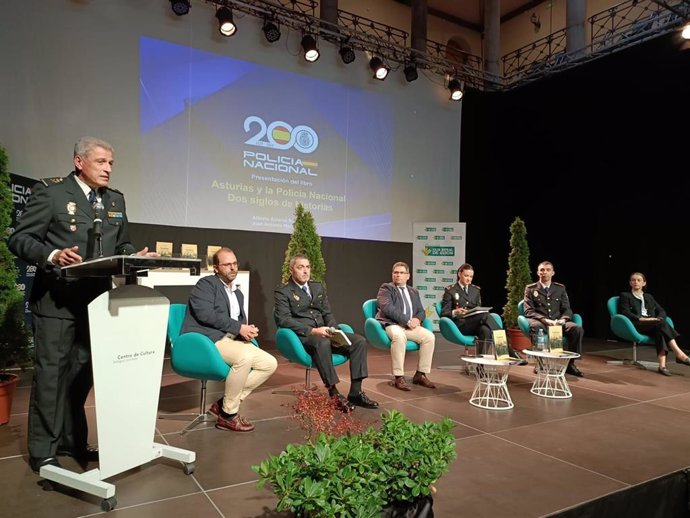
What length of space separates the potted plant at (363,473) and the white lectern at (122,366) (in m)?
0.93

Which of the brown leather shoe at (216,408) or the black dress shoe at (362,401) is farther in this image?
the black dress shoe at (362,401)

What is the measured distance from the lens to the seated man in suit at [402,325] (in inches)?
188

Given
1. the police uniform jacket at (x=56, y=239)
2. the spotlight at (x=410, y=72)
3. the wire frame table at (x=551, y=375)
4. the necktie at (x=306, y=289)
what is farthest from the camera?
the spotlight at (x=410, y=72)

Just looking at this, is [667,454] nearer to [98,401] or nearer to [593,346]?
[98,401]

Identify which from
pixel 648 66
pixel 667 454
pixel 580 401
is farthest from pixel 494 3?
pixel 667 454

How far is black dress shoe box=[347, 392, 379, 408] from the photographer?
13.2ft

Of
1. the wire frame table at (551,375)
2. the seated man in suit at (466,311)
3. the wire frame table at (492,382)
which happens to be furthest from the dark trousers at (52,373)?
the seated man in suit at (466,311)

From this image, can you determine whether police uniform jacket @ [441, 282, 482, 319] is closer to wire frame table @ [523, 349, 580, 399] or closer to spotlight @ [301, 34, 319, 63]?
wire frame table @ [523, 349, 580, 399]

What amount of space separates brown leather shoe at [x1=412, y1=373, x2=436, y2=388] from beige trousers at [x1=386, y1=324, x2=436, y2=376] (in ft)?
0.17

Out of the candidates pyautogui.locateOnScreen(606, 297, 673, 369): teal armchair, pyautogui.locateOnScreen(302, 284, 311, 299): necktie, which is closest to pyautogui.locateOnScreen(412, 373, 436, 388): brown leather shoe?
pyautogui.locateOnScreen(302, 284, 311, 299): necktie

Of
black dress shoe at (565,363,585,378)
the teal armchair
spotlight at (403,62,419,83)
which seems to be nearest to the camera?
black dress shoe at (565,363,585,378)

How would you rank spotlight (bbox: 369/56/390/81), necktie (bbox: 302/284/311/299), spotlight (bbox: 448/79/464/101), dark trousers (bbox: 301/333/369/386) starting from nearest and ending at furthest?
dark trousers (bbox: 301/333/369/386) → necktie (bbox: 302/284/311/299) → spotlight (bbox: 369/56/390/81) → spotlight (bbox: 448/79/464/101)

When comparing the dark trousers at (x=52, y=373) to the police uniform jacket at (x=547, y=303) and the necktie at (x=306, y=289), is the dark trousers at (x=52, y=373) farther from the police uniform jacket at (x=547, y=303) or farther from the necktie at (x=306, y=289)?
the police uniform jacket at (x=547, y=303)

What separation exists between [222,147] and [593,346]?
20.3 ft
